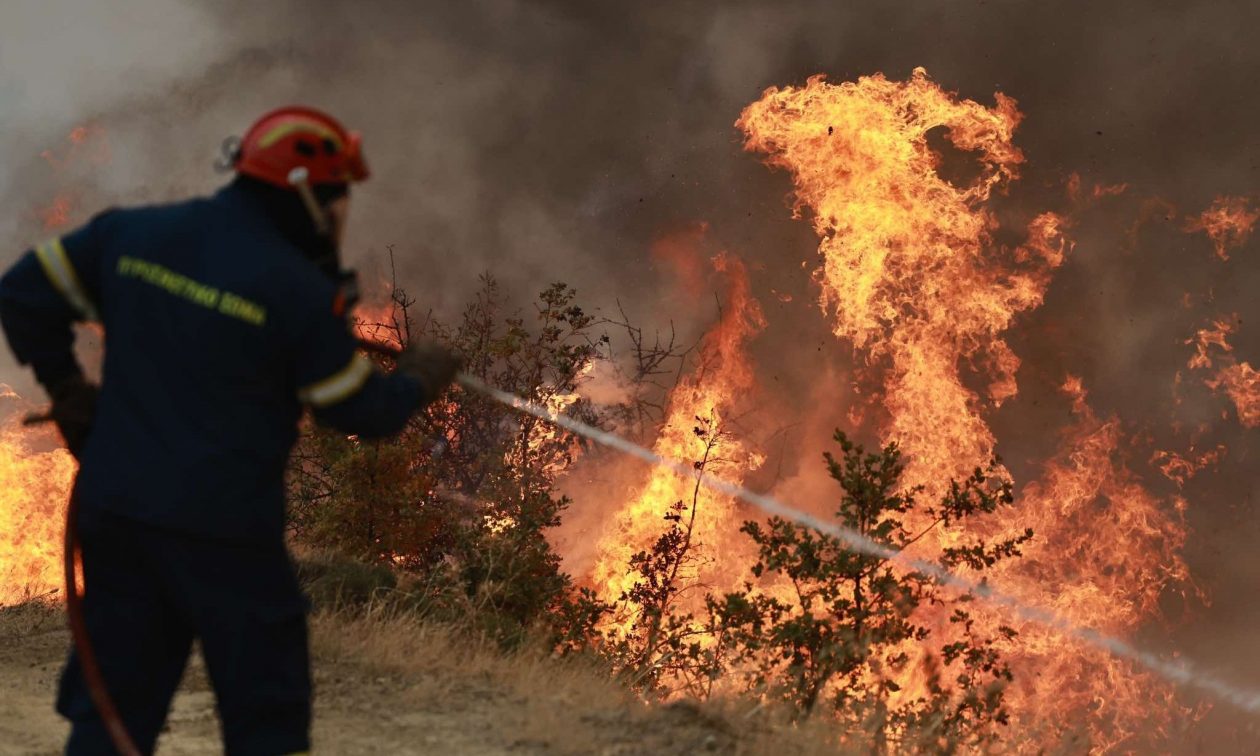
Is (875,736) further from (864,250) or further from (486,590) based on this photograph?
(864,250)

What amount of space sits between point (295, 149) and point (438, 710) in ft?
12.3

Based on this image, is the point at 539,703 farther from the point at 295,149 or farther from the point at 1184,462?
the point at 1184,462

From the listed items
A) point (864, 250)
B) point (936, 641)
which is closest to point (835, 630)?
point (936, 641)

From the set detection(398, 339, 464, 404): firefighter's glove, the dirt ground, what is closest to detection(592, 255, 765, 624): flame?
the dirt ground

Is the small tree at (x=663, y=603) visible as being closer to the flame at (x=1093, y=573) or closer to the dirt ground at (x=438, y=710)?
the dirt ground at (x=438, y=710)

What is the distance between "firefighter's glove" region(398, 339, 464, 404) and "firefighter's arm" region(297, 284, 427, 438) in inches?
7.9

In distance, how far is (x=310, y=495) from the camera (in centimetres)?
1409

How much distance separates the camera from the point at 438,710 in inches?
246

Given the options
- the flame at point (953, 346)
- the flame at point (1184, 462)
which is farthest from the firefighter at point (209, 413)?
the flame at point (1184, 462)

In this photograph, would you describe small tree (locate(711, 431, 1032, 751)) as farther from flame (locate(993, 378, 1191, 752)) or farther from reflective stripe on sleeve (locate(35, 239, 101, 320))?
flame (locate(993, 378, 1191, 752))

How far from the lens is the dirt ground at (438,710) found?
5.62 metres

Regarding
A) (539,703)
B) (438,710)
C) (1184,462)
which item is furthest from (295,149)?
(1184,462)

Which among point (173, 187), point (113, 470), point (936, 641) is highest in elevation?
point (173, 187)

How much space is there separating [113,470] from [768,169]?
25.3 metres
